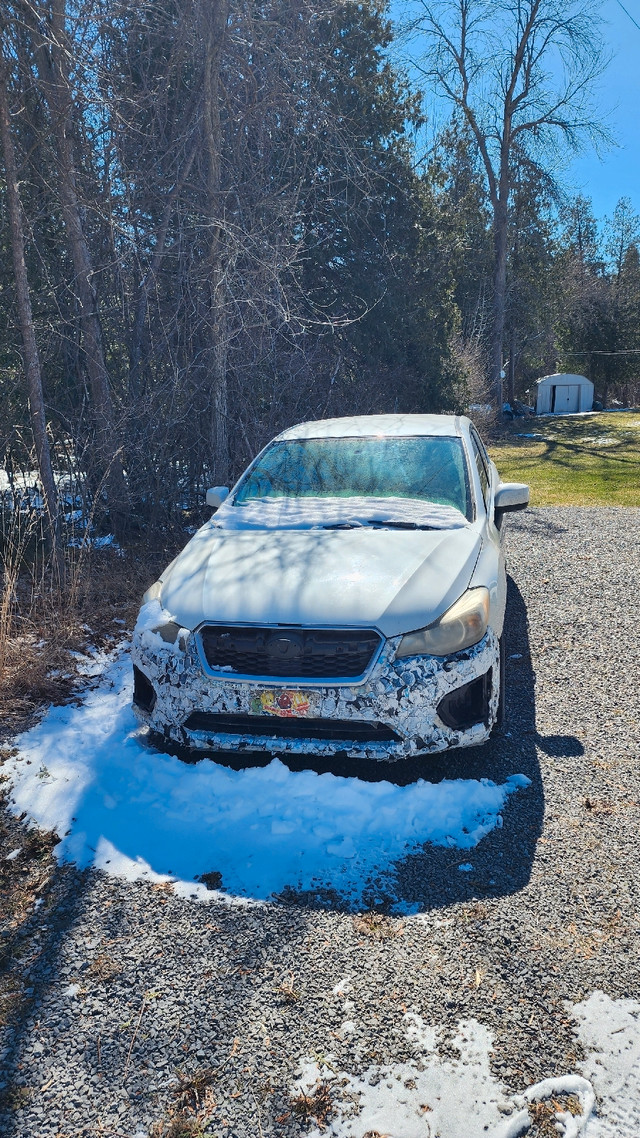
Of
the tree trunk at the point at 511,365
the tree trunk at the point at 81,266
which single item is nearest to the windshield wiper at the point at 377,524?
the tree trunk at the point at 81,266

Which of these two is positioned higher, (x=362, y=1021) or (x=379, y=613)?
(x=379, y=613)

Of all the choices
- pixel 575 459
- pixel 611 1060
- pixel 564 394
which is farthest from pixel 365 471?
pixel 564 394

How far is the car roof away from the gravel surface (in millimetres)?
2436

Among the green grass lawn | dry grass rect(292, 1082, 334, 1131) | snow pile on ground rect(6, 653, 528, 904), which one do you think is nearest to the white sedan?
snow pile on ground rect(6, 653, 528, 904)

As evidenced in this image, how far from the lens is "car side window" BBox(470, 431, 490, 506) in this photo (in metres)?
4.76

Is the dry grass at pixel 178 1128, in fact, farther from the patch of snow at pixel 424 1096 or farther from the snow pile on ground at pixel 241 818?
the snow pile on ground at pixel 241 818

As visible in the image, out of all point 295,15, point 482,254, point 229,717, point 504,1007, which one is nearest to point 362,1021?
point 504,1007

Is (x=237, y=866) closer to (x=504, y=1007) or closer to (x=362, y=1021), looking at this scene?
(x=362, y=1021)

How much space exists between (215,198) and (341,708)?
6772mm

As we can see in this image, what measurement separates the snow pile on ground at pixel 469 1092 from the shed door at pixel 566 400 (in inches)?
1377

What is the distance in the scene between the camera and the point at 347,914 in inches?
103

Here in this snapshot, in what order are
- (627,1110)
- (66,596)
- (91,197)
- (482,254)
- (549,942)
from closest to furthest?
(627,1110)
(549,942)
(66,596)
(91,197)
(482,254)

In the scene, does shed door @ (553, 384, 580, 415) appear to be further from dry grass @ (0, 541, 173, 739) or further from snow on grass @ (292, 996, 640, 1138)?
snow on grass @ (292, 996, 640, 1138)

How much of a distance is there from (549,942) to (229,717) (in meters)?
1.57
